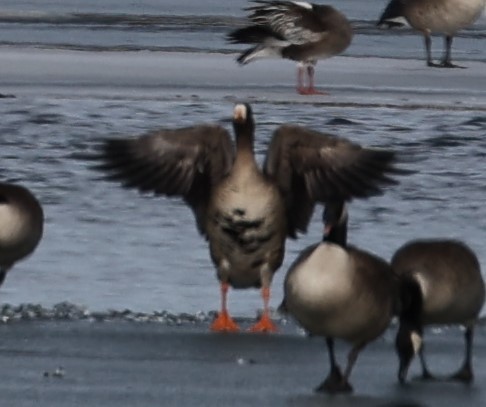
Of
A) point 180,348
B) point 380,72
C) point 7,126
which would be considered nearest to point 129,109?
point 7,126

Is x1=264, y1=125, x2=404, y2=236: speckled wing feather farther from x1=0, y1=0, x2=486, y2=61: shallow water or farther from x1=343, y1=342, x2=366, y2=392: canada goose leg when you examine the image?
x1=0, y1=0, x2=486, y2=61: shallow water

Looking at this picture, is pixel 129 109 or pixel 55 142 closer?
pixel 55 142

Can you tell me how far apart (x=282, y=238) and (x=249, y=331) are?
23.6 inches

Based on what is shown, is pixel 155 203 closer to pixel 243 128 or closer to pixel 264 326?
pixel 243 128

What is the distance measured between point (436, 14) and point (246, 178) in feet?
45.7

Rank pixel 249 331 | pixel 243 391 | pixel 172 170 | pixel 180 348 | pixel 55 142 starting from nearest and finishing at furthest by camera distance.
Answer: pixel 243 391 → pixel 180 348 → pixel 249 331 → pixel 172 170 → pixel 55 142

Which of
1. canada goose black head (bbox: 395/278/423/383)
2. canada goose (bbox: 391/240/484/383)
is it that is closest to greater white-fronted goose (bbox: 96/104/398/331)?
canada goose (bbox: 391/240/484/383)

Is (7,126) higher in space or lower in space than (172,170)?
lower

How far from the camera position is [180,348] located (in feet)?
24.3

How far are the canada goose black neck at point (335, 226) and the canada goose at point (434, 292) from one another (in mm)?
316

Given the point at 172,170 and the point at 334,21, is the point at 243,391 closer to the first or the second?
the point at 172,170

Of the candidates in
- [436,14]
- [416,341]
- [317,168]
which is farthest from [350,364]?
[436,14]

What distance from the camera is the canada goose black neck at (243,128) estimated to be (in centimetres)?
837

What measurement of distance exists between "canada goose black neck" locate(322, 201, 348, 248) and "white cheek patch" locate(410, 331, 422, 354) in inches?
16.2
